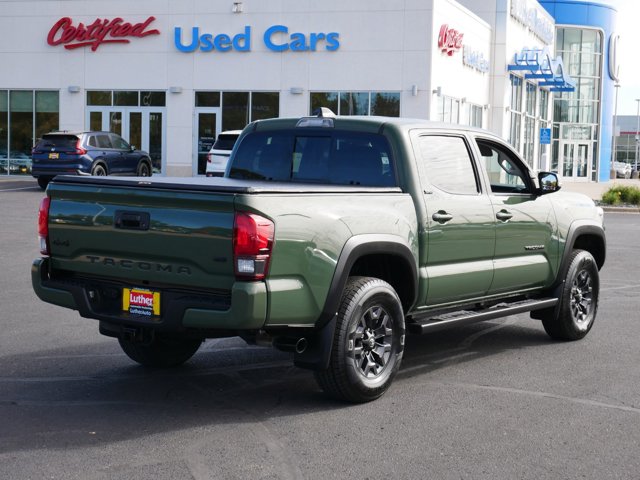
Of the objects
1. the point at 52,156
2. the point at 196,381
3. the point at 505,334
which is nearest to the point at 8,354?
the point at 196,381

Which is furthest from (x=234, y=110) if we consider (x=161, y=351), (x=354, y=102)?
(x=161, y=351)

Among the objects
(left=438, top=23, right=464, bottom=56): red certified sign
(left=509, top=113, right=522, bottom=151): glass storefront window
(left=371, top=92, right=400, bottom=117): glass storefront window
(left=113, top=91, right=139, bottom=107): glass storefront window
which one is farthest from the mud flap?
(left=509, top=113, right=522, bottom=151): glass storefront window

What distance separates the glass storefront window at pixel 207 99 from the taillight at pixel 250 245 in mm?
31313

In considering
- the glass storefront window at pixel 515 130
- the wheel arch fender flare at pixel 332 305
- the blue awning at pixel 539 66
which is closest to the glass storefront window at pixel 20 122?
the blue awning at pixel 539 66

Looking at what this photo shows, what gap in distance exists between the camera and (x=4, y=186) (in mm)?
31578

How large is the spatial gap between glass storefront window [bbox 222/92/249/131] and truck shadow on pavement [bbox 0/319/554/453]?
28.2 metres

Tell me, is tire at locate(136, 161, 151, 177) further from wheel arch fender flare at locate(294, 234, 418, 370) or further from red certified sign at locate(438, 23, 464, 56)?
wheel arch fender flare at locate(294, 234, 418, 370)

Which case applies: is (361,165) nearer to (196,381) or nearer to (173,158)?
(196,381)

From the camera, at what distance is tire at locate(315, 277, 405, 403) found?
6113mm

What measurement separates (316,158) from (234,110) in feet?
A: 95.8

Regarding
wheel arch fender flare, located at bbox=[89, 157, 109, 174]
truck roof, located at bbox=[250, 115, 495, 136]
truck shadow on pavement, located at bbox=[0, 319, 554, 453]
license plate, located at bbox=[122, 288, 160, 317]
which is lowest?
truck shadow on pavement, located at bbox=[0, 319, 554, 453]

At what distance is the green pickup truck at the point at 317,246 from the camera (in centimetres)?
562

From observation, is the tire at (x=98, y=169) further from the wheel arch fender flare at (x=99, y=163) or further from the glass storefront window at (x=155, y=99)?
the glass storefront window at (x=155, y=99)

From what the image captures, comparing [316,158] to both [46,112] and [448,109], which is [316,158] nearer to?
[448,109]
